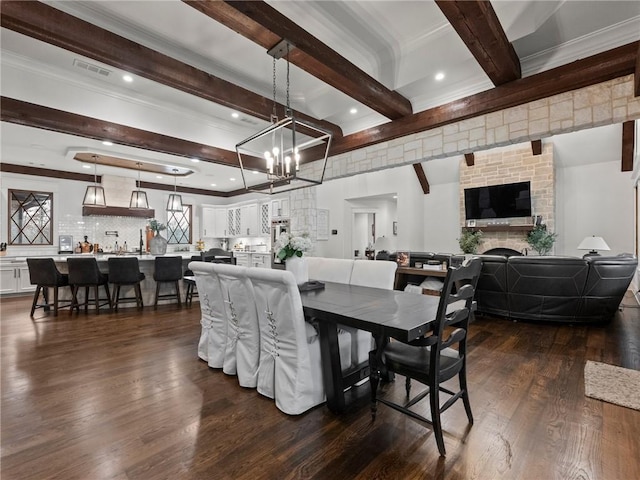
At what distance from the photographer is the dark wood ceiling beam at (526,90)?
2.83 meters

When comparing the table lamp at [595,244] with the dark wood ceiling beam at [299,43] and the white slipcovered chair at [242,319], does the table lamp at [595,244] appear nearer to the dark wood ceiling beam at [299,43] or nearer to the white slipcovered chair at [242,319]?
the dark wood ceiling beam at [299,43]

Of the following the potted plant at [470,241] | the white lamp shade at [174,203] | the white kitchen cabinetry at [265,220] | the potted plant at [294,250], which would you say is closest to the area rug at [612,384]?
the potted plant at [294,250]

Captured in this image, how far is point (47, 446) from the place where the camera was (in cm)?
180

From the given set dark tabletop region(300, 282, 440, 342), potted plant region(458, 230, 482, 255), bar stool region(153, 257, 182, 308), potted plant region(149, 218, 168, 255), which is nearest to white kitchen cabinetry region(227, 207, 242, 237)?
potted plant region(149, 218, 168, 255)

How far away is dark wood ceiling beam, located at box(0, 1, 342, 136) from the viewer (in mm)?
2254

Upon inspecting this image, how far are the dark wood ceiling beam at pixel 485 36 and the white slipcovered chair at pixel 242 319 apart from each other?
2424mm

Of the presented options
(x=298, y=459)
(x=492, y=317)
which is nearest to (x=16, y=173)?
(x=298, y=459)

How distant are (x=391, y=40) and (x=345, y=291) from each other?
2516 mm

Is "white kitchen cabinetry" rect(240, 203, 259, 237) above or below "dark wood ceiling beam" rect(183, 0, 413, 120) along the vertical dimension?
below

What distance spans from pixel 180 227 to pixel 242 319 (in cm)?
808

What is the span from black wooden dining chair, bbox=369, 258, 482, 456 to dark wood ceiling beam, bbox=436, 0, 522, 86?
1780mm

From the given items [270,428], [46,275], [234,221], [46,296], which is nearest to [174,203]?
[46,275]

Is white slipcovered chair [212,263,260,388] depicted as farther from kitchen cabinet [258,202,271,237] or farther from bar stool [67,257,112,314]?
kitchen cabinet [258,202,271,237]

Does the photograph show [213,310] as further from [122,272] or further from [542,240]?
[542,240]
